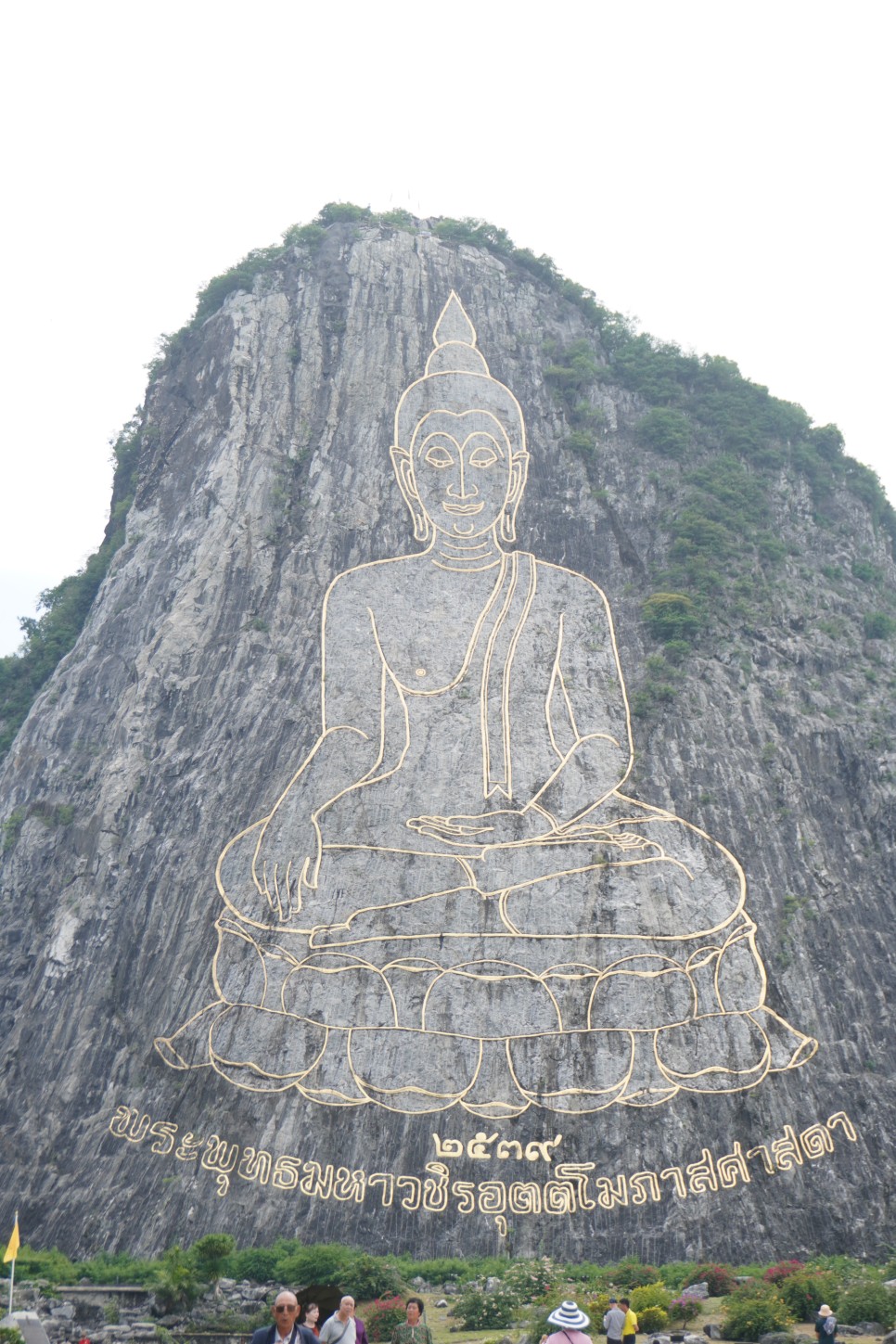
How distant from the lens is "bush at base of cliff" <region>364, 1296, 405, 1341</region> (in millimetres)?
10039

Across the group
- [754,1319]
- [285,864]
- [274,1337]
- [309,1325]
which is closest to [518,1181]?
[754,1319]

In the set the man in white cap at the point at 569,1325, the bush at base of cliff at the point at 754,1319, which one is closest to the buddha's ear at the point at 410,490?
the bush at base of cliff at the point at 754,1319

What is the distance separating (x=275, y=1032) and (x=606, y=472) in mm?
12347

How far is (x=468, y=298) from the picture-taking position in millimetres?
23734

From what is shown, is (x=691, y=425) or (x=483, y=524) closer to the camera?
(x=483, y=524)

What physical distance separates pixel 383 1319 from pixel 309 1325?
18.6 feet

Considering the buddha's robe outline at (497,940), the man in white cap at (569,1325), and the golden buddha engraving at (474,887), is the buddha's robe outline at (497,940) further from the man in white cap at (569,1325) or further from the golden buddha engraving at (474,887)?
the man in white cap at (569,1325)

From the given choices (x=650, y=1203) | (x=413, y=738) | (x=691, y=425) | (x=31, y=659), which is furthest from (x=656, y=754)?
(x=31, y=659)

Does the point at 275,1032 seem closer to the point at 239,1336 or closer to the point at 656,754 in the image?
the point at 239,1336

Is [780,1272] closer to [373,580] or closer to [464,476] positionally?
[373,580]

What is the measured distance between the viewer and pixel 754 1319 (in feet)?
31.2

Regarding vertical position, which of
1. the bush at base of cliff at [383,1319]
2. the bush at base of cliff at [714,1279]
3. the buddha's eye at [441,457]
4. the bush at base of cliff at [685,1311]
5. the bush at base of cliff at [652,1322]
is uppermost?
the buddha's eye at [441,457]

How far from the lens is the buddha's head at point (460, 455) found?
18.8 meters

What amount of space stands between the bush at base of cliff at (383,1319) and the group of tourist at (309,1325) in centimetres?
334
